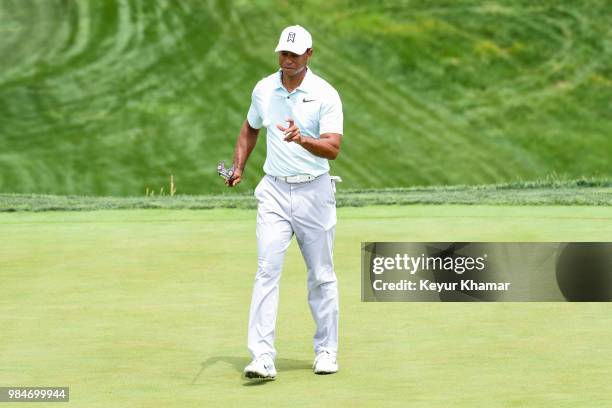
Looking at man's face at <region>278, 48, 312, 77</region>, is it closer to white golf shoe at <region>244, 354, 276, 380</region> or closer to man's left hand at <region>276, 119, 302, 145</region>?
man's left hand at <region>276, 119, 302, 145</region>

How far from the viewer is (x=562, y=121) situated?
43.9 metres

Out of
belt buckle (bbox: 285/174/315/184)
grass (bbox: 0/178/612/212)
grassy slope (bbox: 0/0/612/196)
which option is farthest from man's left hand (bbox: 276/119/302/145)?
grassy slope (bbox: 0/0/612/196)

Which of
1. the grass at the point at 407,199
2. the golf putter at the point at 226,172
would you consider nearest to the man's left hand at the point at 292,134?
the golf putter at the point at 226,172

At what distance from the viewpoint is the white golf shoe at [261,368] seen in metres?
8.78

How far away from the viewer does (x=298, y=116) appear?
925 centimetres

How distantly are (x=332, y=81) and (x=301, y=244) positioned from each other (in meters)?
35.4

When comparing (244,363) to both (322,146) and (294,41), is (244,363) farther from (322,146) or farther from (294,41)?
(294,41)

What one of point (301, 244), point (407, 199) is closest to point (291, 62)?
point (301, 244)

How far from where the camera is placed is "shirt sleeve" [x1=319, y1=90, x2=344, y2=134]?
916 cm

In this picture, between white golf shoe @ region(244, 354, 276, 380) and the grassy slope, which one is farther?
the grassy slope

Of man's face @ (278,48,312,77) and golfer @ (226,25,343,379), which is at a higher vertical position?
man's face @ (278,48,312,77)

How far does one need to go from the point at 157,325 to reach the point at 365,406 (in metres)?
3.09

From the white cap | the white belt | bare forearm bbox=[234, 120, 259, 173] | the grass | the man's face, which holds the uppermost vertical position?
the white cap

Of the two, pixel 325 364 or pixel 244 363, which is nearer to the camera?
pixel 325 364
